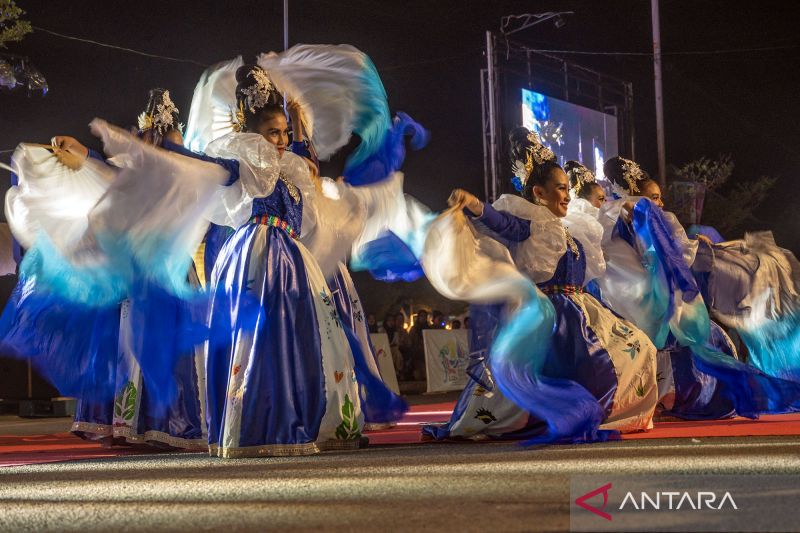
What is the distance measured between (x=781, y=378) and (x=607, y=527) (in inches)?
185

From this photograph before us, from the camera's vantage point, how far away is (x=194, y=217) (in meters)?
4.66

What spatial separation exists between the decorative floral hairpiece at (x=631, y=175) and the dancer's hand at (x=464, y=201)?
2.20 m

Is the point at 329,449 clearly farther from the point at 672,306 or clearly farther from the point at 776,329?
the point at 776,329

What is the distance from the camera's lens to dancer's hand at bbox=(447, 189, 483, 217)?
4977mm

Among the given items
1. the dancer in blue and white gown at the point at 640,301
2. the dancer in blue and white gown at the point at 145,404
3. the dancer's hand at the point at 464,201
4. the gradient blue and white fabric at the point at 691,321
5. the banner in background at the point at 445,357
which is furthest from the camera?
the banner in background at the point at 445,357

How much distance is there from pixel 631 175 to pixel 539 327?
2452mm

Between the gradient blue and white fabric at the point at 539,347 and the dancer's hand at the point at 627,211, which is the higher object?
the dancer's hand at the point at 627,211

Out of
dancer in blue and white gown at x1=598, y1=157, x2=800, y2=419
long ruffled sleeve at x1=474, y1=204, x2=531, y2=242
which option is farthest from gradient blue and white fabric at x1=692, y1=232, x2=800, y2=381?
long ruffled sleeve at x1=474, y1=204, x2=531, y2=242

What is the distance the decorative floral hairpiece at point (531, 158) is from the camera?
568 centimetres

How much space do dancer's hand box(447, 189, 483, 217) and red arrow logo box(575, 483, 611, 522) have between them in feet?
7.31

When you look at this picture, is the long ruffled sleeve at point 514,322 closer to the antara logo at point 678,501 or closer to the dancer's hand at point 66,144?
the dancer's hand at point 66,144

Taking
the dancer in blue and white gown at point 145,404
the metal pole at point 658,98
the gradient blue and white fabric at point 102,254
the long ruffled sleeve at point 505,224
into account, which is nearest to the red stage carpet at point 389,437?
the dancer in blue and white gown at point 145,404

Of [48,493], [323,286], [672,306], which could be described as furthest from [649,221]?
[48,493]

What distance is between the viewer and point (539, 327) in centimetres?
490
